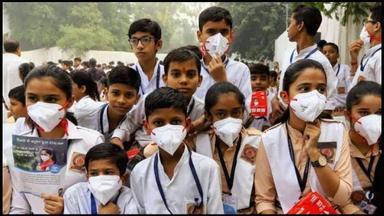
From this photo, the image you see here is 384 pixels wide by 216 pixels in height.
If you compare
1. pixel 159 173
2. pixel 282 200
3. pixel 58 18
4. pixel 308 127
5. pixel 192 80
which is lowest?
pixel 282 200

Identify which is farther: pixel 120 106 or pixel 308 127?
pixel 120 106

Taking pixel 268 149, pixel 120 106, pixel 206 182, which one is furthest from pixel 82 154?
pixel 268 149

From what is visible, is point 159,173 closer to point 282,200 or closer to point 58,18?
point 282,200

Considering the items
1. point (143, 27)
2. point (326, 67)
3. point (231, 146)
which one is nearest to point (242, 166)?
point (231, 146)

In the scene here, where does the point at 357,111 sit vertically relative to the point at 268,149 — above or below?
above

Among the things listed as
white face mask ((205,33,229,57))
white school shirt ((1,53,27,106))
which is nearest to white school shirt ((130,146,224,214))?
white face mask ((205,33,229,57))

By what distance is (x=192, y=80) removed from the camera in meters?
3.02

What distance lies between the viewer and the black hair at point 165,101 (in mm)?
2547

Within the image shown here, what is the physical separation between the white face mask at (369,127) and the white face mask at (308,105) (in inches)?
12.1

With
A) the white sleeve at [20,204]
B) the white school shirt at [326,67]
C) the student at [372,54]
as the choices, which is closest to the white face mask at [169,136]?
the white sleeve at [20,204]

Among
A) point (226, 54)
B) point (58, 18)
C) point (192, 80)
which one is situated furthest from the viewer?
point (58, 18)

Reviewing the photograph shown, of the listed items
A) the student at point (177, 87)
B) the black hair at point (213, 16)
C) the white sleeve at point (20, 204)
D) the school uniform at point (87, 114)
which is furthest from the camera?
the black hair at point (213, 16)

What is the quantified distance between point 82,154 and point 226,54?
57.3 inches

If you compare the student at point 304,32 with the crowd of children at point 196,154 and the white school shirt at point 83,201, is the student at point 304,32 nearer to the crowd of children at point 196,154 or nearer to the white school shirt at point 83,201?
the crowd of children at point 196,154
